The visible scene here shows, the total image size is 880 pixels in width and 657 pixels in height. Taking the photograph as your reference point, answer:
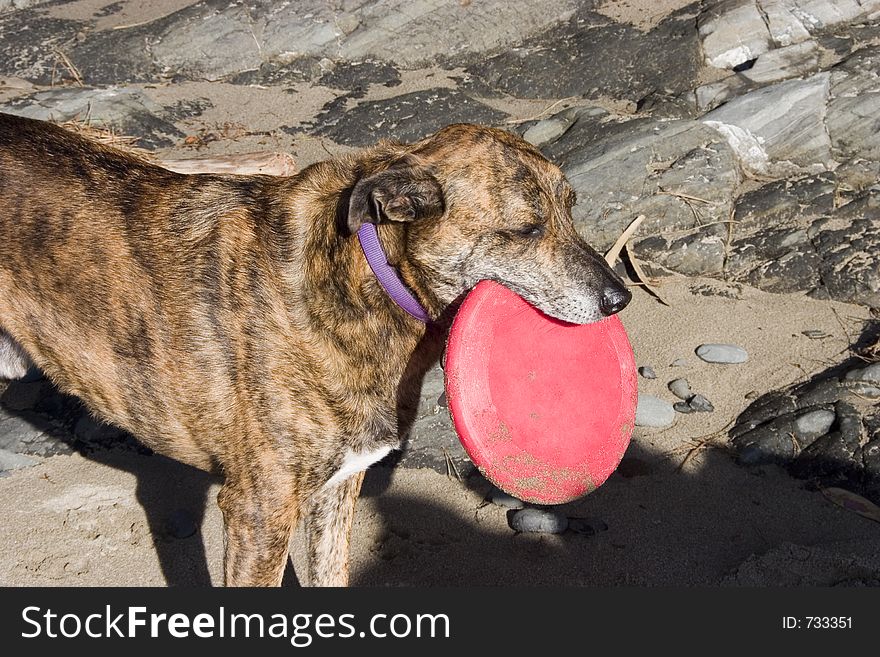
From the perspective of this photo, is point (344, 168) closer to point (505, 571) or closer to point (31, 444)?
point (505, 571)

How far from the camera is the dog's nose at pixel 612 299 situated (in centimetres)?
358

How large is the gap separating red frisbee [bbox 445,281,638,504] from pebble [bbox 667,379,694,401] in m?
1.50

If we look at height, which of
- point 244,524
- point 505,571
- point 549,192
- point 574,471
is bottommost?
point 505,571

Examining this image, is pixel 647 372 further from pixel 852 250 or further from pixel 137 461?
pixel 137 461

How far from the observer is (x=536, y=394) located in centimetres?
396

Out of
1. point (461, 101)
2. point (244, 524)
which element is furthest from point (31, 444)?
point (461, 101)

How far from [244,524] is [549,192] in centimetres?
Answer: 163

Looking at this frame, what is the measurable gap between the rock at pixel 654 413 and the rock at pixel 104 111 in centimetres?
454

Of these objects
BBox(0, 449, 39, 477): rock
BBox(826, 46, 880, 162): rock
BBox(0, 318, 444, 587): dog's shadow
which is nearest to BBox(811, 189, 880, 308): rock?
BBox(826, 46, 880, 162): rock

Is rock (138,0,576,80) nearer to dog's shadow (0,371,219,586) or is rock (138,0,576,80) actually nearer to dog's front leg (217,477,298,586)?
dog's shadow (0,371,219,586)

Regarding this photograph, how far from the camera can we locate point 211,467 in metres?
3.94

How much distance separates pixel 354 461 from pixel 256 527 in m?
0.42

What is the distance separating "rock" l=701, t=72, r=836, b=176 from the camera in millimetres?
7129

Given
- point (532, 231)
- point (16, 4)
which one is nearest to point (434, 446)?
point (532, 231)
